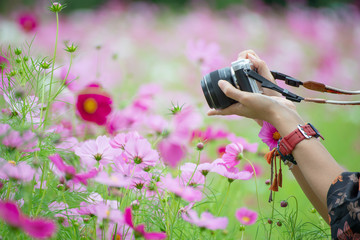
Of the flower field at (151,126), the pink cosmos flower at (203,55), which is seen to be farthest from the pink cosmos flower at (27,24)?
the pink cosmos flower at (203,55)

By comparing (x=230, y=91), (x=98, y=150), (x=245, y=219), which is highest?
(x=230, y=91)

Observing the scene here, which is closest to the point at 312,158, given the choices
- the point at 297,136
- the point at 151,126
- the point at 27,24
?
the point at 297,136

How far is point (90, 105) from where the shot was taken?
88cm

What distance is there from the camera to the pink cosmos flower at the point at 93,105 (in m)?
0.88

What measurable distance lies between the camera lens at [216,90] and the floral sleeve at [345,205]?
23 cm

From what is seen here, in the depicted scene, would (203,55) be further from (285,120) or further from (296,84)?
(285,120)

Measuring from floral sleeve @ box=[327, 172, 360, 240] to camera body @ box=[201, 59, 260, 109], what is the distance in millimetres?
215

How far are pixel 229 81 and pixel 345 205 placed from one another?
29 centimetres

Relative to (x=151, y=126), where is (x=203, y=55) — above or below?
above

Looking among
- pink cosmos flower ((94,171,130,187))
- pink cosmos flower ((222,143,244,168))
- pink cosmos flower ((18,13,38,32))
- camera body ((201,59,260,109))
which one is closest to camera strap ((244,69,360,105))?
camera body ((201,59,260,109))

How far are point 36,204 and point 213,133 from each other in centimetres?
48

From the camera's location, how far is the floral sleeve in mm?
674

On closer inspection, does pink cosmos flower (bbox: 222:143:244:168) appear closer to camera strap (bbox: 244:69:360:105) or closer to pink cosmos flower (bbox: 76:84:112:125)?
camera strap (bbox: 244:69:360:105)

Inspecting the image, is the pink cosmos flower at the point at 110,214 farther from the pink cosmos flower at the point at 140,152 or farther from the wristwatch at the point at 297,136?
the wristwatch at the point at 297,136
